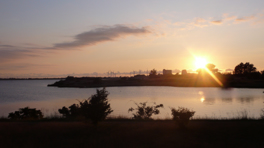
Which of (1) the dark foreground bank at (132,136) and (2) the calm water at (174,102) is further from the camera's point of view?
(2) the calm water at (174,102)

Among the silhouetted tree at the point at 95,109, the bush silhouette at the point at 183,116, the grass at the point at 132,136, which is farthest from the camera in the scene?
the silhouetted tree at the point at 95,109

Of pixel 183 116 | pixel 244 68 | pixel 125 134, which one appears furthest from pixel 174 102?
pixel 244 68

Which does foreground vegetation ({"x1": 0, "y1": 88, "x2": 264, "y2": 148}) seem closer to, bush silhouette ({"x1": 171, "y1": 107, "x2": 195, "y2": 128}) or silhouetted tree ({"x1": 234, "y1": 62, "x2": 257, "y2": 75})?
bush silhouette ({"x1": 171, "y1": 107, "x2": 195, "y2": 128})

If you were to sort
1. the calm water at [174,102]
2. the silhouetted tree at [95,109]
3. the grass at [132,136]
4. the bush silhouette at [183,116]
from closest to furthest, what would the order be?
the grass at [132,136] < the bush silhouette at [183,116] < the silhouetted tree at [95,109] < the calm water at [174,102]

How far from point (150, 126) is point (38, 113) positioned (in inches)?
479

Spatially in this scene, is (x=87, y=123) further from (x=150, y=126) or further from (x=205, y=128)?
(x=205, y=128)

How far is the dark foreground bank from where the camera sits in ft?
28.3

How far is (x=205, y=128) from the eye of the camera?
1070 centimetres

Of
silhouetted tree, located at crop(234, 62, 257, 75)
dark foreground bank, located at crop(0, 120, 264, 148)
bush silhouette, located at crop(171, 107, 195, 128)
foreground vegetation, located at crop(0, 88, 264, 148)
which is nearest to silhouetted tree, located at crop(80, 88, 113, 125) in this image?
foreground vegetation, located at crop(0, 88, 264, 148)

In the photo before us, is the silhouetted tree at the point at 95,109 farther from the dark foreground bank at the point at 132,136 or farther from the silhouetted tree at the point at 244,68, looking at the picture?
the silhouetted tree at the point at 244,68

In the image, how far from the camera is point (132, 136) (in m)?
9.57

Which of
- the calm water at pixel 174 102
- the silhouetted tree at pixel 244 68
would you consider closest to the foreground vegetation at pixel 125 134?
the calm water at pixel 174 102

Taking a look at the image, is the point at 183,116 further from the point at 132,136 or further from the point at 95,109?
the point at 95,109

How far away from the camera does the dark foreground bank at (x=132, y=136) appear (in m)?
8.64
